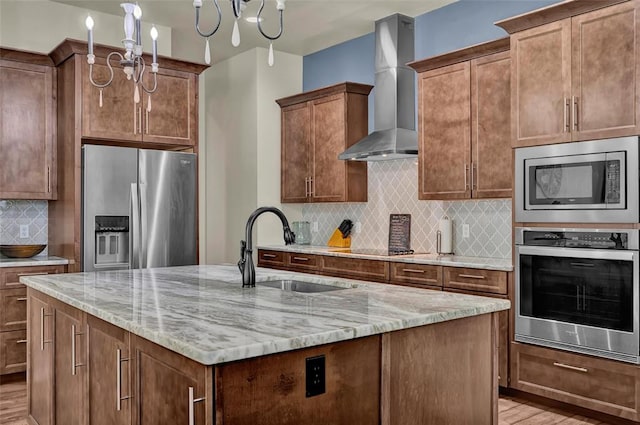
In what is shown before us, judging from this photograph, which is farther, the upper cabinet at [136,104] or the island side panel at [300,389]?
the upper cabinet at [136,104]

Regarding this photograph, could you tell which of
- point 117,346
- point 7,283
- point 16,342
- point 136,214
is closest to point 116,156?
point 136,214

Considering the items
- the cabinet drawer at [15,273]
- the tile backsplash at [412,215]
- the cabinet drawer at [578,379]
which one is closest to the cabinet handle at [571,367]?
the cabinet drawer at [578,379]

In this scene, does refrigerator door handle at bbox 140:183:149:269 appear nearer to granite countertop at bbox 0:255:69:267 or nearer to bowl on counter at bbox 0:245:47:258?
granite countertop at bbox 0:255:69:267

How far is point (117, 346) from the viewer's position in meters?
1.98

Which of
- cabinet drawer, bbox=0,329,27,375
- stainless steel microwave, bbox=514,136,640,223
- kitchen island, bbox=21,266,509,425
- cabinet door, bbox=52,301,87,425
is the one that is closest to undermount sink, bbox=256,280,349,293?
kitchen island, bbox=21,266,509,425

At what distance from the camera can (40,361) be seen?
2.91 metres

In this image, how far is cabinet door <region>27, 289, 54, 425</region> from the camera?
2.73m

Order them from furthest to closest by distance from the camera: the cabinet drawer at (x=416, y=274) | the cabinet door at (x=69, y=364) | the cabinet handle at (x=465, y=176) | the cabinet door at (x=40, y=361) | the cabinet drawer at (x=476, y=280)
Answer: the cabinet handle at (x=465, y=176) < the cabinet drawer at (x=416, y=274) < the cabinet drawer at (x=476, y=280) < the cabinet door at (x=40, y=361) < the cabinet door at (x=69, y=364)

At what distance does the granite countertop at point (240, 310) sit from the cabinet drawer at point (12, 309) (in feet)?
5.12

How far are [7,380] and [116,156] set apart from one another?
6.28 ft

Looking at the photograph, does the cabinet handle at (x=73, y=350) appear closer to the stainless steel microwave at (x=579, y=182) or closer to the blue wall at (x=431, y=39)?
the stainless steel microwave at (x=579, y=182)

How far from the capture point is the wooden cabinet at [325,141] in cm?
548

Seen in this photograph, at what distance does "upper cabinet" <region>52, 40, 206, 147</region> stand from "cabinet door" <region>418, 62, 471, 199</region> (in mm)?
2074

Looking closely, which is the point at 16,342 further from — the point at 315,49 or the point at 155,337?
the point at 315,49
